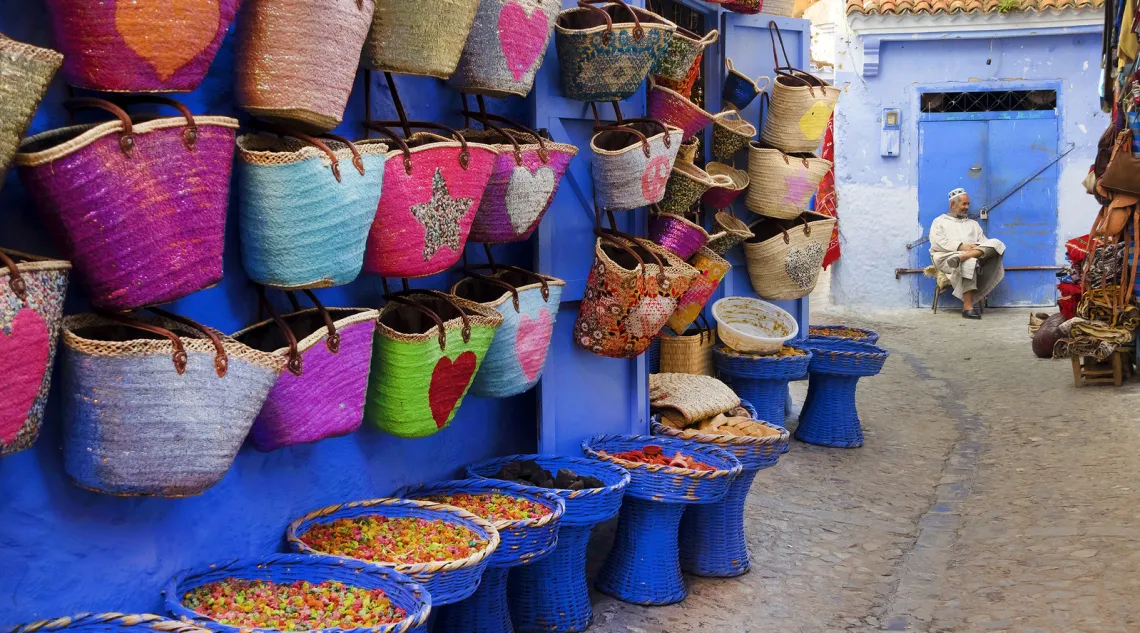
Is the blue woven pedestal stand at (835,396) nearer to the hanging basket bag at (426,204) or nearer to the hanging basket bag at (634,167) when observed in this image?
the hanging basket bag at (634,167)

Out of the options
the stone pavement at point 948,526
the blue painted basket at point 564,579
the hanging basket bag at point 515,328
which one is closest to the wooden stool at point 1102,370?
the stone pavement at point 948,526

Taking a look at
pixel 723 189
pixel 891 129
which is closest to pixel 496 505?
pixel 723 189

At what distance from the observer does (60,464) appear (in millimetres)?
2180

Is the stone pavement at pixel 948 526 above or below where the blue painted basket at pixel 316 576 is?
below

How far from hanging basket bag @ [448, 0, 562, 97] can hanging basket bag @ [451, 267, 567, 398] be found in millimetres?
575

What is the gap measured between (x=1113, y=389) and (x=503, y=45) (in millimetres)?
5814

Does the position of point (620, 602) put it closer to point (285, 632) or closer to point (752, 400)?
point (285, 632)

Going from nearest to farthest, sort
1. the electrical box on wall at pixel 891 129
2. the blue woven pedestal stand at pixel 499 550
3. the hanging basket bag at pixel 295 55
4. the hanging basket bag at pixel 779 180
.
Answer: the hanging basket bag at pixel 295 55
the blue woven pedestal stand at pixel 499 550
the hanging basket bag at pixel 779 180
the electrical box on wall at pixel 891 129

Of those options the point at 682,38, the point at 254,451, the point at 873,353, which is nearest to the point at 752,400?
the point at 873,353

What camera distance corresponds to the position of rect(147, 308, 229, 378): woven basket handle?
6.98ft

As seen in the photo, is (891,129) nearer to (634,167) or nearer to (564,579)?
(634,167)

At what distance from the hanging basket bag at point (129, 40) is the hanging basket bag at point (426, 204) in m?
0.65

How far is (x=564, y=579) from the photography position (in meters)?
3.38

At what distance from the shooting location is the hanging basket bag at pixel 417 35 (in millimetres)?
2598
